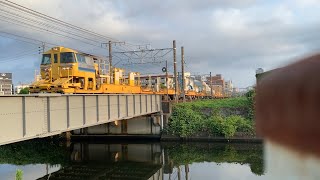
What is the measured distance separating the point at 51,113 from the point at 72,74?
9.35 metres

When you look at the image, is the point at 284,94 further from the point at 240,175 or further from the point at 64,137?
the point at 64,137

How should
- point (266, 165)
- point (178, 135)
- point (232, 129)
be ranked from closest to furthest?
point (266, 165)
point (232, 129)
point (178, 135)

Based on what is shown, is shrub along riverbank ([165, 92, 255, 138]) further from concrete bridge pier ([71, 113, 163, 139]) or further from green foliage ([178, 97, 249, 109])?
concrete bridge pier ([71, 113, 163, 139])

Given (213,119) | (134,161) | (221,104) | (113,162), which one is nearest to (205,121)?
(213,119)

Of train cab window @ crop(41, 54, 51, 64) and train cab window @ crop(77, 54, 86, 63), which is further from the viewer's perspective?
train cab window @ crop(41, 54, 51, 64)

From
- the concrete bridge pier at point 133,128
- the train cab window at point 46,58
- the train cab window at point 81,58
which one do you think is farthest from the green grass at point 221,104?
the train cab window at point 46,58

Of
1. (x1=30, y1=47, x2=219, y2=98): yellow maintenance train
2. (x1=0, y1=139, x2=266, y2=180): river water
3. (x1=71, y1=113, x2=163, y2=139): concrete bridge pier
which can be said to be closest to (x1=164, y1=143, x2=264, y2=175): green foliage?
(x1=0, y1=139, x2=266, y2=180): river water

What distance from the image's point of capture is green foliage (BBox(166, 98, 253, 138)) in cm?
3256

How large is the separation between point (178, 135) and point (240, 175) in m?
12.2

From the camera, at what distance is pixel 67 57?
81.5 feet

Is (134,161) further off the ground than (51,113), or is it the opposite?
(51,113)

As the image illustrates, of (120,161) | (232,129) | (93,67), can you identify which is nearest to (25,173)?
(120,161)

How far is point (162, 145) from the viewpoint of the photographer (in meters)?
33.3

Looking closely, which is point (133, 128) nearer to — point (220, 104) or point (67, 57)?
point (220, 104)
